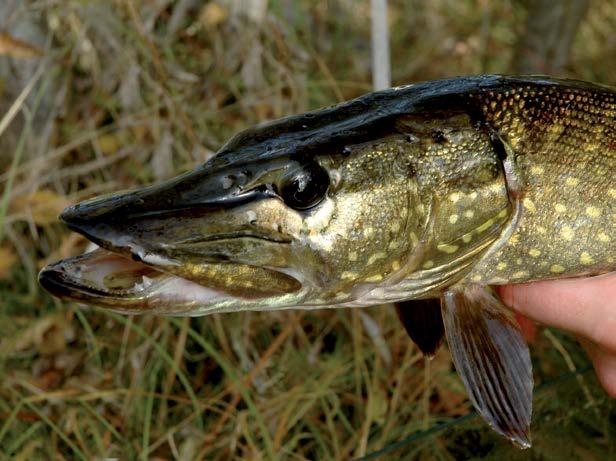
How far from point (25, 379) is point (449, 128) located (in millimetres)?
1280

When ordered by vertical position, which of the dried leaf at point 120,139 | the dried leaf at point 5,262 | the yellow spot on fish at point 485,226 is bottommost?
the dried leaf at point 5,262

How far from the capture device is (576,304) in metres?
1.08

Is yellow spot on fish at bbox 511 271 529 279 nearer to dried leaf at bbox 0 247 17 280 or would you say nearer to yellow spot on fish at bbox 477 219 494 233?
yellow spot on fish at bbox 477 219 494 233

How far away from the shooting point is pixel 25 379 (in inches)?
68.8

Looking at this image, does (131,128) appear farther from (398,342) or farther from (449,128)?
(449,128)

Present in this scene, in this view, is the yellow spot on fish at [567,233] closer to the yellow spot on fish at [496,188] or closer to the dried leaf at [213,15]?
the yellow spot on fish at [496,188]

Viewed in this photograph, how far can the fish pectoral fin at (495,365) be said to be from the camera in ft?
3.13

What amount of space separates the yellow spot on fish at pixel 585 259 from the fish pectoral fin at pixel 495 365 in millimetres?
129

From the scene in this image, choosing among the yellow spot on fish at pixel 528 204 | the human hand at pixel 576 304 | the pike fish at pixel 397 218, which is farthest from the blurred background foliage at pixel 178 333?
the yellow spot on fish at pixel 528 204

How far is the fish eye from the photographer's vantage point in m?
0.87

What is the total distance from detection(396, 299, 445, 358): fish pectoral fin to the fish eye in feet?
1.06

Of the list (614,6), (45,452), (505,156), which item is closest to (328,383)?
(45,452)

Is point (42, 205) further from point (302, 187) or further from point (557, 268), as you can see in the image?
point (557, 268)

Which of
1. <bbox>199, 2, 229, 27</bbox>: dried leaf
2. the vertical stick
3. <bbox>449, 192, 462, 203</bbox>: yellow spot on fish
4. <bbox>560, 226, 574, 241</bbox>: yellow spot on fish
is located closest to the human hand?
<bbox>560, 226, 574, 241</bbox>: yellow spot on fish
